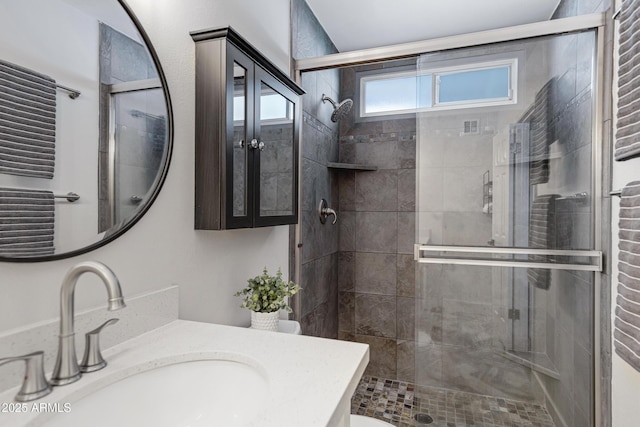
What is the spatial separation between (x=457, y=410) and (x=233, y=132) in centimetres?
179

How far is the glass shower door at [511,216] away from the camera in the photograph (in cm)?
157

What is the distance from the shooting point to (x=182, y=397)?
79cm

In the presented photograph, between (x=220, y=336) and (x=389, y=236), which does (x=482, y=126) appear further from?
(x=220, y=336)

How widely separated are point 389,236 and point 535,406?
1.37 meters

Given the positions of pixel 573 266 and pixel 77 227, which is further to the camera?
pixel 573 266

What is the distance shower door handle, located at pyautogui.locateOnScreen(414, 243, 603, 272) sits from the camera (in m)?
1.54

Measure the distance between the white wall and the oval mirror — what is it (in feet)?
0.16

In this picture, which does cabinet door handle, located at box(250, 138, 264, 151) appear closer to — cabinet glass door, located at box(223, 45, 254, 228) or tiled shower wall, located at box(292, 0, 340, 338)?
cabinet glass door, located at box(223, 45, 254, 228)

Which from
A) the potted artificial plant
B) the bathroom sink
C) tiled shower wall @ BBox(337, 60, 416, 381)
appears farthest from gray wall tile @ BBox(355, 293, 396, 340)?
the bathroom sink

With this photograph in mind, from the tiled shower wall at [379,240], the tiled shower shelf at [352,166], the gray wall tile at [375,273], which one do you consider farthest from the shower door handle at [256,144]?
the gray wall tile at [375,273]

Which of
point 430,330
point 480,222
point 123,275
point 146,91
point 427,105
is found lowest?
point 430,330

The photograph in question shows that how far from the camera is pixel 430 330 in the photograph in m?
1.85

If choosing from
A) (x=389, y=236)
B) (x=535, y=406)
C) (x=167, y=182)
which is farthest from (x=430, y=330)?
(x=167, y=182)

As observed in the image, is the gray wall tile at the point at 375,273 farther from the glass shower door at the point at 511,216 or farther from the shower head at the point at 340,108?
the shower head at the point at 340,108
